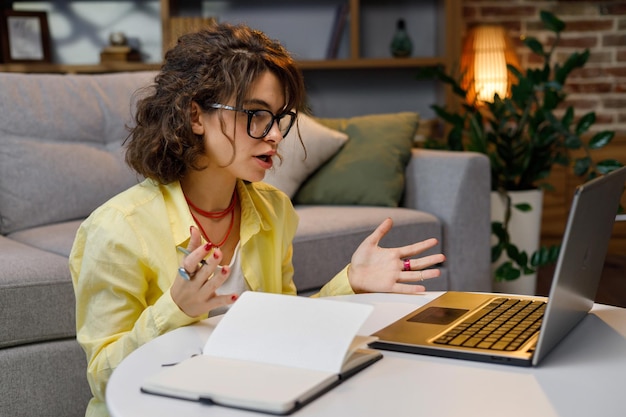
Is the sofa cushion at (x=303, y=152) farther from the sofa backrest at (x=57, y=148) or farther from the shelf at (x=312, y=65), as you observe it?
the shelf at (x=312, y=65)

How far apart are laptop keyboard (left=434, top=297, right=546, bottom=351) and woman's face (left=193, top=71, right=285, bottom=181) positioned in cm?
45

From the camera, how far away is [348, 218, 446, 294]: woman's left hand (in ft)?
4.54

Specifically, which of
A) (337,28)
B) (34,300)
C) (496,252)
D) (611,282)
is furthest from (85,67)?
(611,282)

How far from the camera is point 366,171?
2979 mm

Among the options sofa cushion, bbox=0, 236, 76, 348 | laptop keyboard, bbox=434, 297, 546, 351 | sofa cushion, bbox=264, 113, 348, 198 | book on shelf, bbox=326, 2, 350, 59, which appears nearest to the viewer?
laptop keyboard, bbox=434, 297, 546, 351

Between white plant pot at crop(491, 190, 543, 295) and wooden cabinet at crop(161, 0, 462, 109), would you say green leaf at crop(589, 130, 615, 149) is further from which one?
wooden cabinet at crop(161, 0, 462, 109)

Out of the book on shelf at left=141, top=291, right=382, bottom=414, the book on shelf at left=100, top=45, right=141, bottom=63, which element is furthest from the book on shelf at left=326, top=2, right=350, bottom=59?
the book on shelf at left=141, top=291, right=382, bottom=414

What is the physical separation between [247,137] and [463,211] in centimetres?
160

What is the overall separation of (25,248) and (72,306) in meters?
0.27

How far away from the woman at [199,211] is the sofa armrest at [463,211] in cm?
136

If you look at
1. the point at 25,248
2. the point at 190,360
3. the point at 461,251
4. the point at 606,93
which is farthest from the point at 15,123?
the point at 606,93

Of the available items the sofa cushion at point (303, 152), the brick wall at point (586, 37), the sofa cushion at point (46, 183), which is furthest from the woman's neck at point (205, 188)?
the brick wall at point (586, 37)

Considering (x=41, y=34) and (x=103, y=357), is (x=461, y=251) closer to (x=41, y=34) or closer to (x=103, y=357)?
(x=103, y=357)

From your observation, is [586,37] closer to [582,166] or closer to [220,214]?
[582,166]
